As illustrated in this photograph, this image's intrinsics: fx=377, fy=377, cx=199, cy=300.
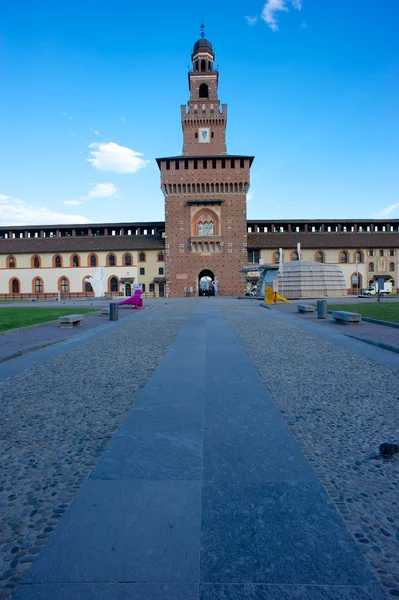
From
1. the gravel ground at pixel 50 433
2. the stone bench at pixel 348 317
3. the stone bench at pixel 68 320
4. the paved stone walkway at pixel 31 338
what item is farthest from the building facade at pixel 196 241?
the gravel ground at pixel 50 433

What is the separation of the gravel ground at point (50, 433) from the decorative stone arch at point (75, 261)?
50.1 metres

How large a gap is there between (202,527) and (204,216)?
5017 cm

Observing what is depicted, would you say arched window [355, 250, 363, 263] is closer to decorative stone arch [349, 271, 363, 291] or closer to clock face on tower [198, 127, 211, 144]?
decorative stone arch [349, 271, 363, 291]

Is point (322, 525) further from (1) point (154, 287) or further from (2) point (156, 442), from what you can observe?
(1) point (154, 287)

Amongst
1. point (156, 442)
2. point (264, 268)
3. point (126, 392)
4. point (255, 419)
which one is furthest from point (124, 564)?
point (264, 268)

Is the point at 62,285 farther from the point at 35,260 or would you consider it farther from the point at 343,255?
the point at 343,255

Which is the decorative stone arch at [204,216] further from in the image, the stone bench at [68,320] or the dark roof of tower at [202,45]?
the stone bench at [68,320]

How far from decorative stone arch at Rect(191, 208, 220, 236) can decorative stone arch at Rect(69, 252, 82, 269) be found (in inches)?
700

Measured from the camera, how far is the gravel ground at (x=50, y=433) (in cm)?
241

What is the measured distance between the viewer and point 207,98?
5431 centimetres

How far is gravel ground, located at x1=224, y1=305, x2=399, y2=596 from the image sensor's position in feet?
7.88

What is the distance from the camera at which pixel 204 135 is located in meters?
53.7

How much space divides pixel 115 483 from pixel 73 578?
3.03 ft

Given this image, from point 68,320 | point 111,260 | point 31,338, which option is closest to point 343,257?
point 111,260
